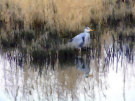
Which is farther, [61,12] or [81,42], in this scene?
[61,12]

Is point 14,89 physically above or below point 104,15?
below

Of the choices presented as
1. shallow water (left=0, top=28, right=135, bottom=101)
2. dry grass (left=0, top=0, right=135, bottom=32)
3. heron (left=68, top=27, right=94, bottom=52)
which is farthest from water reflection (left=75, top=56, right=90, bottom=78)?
dry grass (left=0, top=0, right=135, bottom=32)

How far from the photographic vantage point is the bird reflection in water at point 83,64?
5.61 m

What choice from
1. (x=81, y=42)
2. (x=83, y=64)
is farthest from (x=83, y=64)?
(x=81, y=42)

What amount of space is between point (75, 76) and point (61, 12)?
317 centimetres

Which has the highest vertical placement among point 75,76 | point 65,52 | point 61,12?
point 61,12

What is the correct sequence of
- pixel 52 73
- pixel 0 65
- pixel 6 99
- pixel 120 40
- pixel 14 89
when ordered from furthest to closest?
pixel 120 40
pixel 0 65
pixel 52 73
pixel 14 89
pixel 6 99

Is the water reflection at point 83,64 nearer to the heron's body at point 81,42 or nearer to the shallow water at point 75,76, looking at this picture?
the shallow water at point 75,76

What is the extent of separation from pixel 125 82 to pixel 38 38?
2.88 m

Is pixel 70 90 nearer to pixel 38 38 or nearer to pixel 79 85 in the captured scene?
pixel 79 85

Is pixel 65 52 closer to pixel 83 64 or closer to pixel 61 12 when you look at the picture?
pixel 83 64

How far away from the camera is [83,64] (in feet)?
20.3

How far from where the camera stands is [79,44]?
7109 millimetres

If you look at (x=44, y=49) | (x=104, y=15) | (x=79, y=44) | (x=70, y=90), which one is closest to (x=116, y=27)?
(x=104, y=15)
